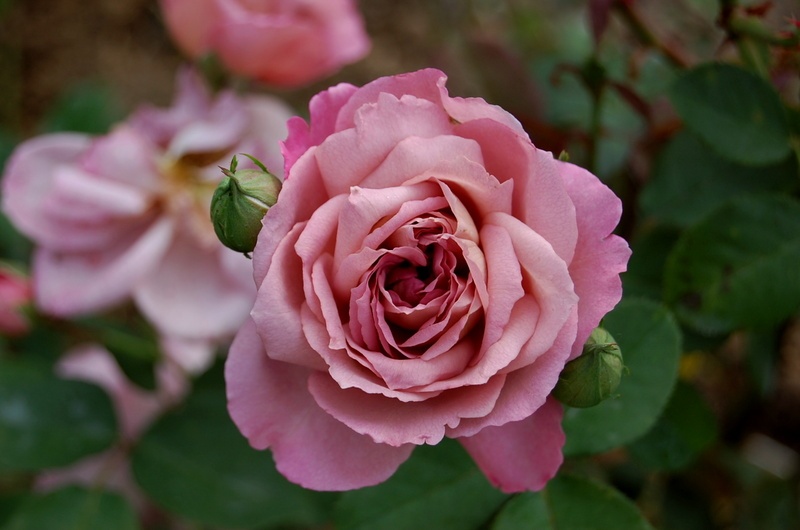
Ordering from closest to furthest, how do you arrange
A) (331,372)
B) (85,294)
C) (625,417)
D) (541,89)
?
1. (331,372)
2. (625,417)
3. (85,294)
4. (541,89)

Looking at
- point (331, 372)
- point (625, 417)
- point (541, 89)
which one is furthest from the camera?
point (541, 89)

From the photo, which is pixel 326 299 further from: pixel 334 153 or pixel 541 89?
pixel 541 89

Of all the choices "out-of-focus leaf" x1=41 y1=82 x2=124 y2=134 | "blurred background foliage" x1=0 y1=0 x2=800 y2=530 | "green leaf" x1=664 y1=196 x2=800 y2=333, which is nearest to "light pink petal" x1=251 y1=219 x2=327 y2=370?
"blurred background foliage" x1=0 y1=0 x2=800 y2=530

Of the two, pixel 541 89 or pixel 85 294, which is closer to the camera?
pixel 85 294

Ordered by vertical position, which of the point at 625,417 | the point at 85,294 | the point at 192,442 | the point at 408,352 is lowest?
the point at 192,442

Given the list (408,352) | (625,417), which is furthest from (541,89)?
(408,352)

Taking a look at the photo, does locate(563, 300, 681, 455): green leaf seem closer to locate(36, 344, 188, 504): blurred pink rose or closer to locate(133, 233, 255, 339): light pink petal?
locate(133, 233, 255, 339): light pink petal
